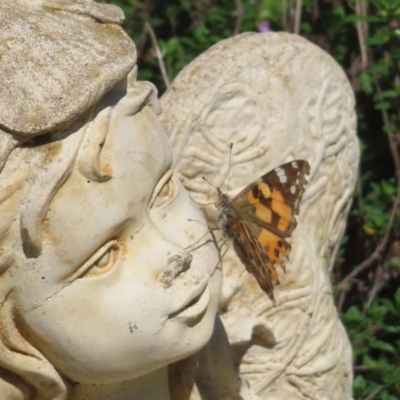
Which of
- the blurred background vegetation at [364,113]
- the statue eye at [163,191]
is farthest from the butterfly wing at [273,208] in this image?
the blurred background vegetation at [364,113]

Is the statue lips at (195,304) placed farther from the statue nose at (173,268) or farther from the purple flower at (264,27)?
the purple flower at (264,27)

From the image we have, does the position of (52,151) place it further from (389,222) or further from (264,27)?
(264,27)

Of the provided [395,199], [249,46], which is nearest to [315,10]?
[395,199]

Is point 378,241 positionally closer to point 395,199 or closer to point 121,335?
point 395,199

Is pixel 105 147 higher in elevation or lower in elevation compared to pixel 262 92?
higher

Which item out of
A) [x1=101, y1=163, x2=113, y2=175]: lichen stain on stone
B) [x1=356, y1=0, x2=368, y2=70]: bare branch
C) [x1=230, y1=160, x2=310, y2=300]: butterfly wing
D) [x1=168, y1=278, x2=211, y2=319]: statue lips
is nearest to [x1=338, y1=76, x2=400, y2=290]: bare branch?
[x1=356, y1=0, x2=368, y2=70]: bare branch
